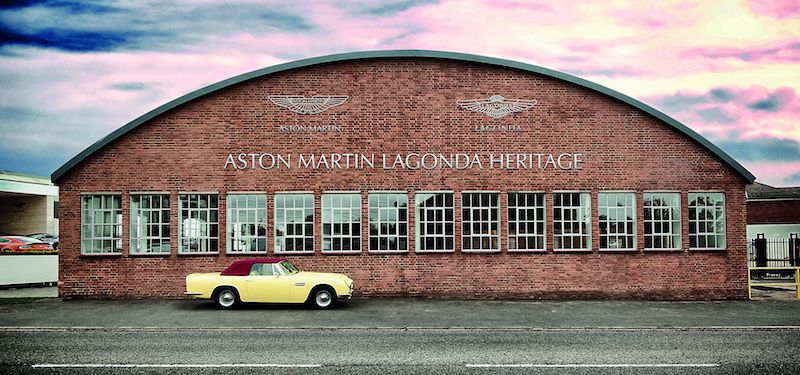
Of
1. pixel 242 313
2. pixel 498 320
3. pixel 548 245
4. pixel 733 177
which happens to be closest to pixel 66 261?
pixel 242 313

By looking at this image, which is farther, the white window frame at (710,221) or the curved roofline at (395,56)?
the white window frame at (710,221)

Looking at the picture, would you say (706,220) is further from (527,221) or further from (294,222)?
(294,222)

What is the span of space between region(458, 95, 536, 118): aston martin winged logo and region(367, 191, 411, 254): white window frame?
3321mm

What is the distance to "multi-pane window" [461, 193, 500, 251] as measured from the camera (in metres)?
20.8

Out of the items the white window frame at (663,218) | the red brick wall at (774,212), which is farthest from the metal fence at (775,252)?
the red brick wall at (774,212)

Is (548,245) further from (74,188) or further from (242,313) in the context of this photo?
(74,188)

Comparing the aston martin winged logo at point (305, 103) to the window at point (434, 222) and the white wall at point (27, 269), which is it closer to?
the window at point (434, 222)

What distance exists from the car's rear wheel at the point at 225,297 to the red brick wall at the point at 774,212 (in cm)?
3832

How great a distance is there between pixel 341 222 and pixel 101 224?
717cm

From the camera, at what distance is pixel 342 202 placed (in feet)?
68.4

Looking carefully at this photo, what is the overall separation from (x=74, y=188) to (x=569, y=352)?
15659 millimetres

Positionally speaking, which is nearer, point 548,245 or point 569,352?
point 569,352

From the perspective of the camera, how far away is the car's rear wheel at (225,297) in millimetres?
17906

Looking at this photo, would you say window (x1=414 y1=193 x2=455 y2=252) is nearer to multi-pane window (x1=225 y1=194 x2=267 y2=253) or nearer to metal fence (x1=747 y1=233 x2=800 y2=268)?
multi-pane window (x1=225 y1=194 x2=267 y2=253)
